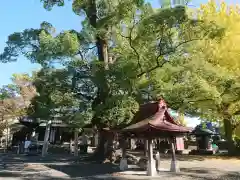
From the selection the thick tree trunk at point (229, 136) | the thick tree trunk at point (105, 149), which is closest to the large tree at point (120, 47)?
the thick tree trunk at point (105, 149)

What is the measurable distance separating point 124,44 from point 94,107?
4.57m

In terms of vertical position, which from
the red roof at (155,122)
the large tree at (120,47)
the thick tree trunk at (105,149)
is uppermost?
the large tree at (120,47)

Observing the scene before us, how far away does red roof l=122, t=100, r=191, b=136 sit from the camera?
14359mm

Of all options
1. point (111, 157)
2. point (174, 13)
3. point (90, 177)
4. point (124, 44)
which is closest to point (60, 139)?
point (111, 157)

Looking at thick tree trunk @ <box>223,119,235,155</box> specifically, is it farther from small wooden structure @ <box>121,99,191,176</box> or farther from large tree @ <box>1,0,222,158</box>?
small wooden structure @ <box>121,99,191,176</box>

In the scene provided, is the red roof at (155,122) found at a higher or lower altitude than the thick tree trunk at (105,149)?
higher

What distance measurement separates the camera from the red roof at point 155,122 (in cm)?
1436

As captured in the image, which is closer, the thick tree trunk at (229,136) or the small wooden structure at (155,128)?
the small wooden structure at (155,128)

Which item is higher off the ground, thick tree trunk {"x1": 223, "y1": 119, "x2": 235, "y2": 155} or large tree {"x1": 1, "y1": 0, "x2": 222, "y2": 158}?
large tree {"x1": 1, "y1": 0, "x2": 222, "y2": 158}

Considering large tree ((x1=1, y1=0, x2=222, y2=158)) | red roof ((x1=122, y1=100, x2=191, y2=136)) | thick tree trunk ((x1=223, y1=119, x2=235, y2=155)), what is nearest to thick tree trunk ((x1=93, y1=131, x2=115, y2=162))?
large tree ((x1=1, y1=0, x2=222, y2=158))

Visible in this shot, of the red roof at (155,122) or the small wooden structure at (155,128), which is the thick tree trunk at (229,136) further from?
the red roof at (155,122)

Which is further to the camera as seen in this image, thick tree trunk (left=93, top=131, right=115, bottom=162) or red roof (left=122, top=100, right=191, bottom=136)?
thick tree trunk (left=93, top=131, right=115, bottom=162)

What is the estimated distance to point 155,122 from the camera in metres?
14.6

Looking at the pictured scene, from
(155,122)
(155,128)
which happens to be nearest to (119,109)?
(155,122)
